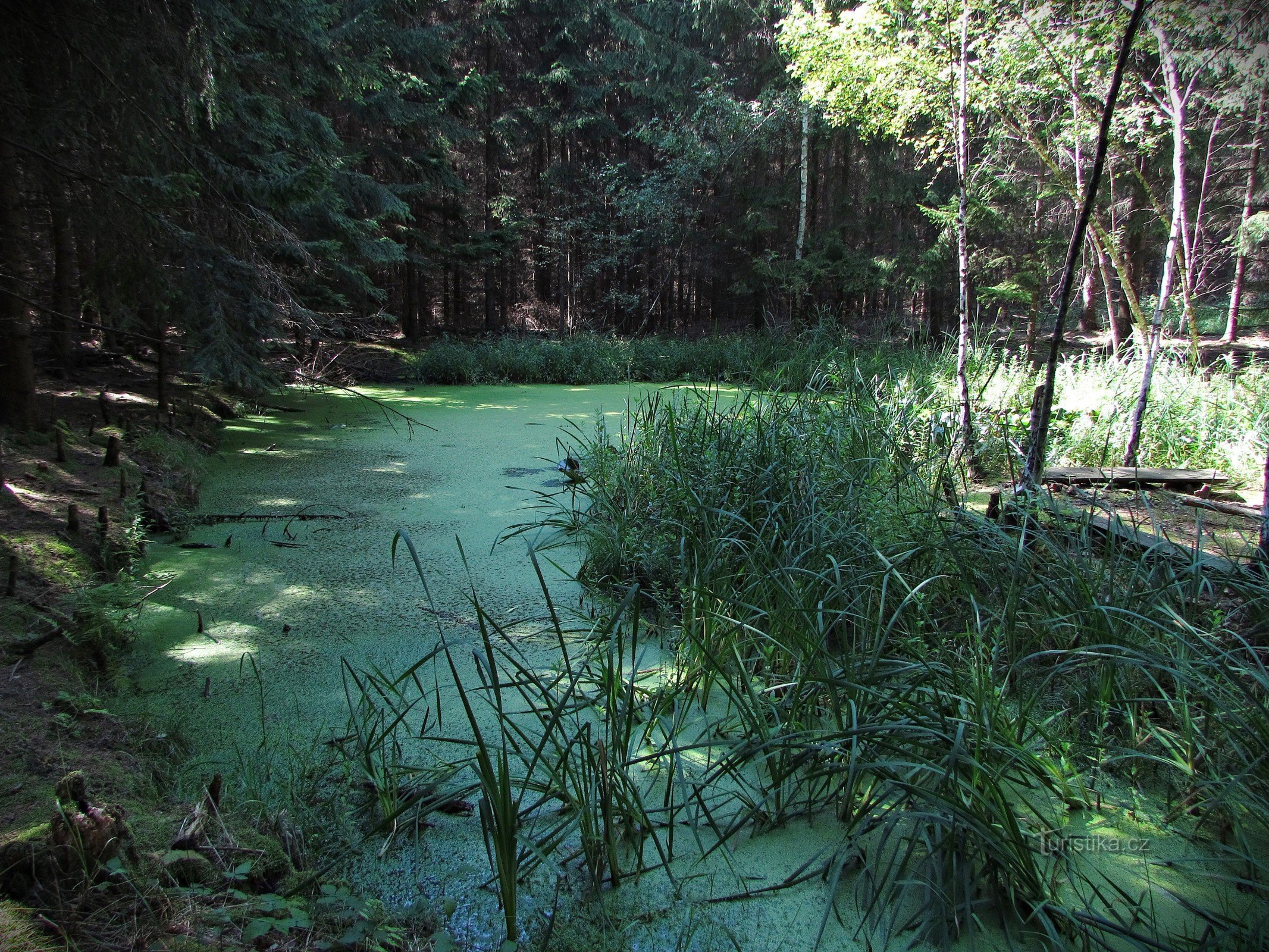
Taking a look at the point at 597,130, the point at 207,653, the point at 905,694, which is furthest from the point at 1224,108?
the point at 597,130

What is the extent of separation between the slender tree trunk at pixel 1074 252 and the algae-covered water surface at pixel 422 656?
4.99 ft

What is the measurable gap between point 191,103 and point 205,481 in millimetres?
1788

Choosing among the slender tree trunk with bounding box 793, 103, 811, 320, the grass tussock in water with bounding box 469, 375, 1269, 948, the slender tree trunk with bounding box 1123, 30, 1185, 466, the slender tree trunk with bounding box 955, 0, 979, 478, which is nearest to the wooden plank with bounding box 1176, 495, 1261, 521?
the slender tree trunk with bounding box 1123, 30, 1185, 466

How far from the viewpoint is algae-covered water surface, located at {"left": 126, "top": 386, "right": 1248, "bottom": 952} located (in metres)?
1.22

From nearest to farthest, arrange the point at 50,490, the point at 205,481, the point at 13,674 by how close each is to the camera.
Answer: the point at 13,674 < the point at 50,490 < the point at 205,481

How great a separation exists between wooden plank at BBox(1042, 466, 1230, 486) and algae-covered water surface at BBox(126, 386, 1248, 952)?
226cm

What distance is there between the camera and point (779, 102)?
34.7 feet

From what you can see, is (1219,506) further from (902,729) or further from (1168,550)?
(902,729)

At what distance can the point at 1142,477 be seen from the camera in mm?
3404

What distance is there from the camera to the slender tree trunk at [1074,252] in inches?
82.2

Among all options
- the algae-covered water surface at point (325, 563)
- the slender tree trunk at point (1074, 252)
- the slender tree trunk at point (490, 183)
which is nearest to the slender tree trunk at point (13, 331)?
the algae-covered water surface at point (325, 563)

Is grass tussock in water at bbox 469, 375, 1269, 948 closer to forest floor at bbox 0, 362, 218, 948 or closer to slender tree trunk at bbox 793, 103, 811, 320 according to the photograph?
forest floor at bbox 0, 362, 218, 948

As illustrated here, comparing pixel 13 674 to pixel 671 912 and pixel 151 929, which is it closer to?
pixel 151 929

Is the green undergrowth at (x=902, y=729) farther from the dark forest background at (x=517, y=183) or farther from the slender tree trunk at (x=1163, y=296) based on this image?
the slender tree trunk at (x=1163, y=296)
